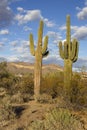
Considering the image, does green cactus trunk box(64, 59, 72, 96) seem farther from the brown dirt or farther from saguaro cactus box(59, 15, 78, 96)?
the brown dirt

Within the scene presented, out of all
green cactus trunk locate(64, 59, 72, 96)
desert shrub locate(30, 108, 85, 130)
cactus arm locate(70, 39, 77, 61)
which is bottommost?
desert shrub locate(30, 108, 85, 130)

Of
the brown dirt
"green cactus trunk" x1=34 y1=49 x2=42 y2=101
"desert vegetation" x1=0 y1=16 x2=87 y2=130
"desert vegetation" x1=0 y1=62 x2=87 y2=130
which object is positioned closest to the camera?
"desert vegetation" x1=0 y1=62 x2=87 y2=130

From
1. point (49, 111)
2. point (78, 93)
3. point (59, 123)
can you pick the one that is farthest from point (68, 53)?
point (59, 123)

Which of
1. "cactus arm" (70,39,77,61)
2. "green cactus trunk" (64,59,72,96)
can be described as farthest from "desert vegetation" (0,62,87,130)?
"cactus arm" (70,39,77,61)

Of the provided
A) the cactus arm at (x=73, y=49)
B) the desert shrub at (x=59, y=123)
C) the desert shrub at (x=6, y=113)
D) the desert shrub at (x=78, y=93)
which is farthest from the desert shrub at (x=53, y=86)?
the desert shrub at (x=59, y=123)

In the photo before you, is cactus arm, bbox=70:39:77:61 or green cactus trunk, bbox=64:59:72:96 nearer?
green cactus trunk, bbox=64:59:72:96

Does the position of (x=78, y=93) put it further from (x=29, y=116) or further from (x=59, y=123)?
(x=59, y=123)

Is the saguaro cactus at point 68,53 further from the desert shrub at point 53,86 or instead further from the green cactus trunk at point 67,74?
the desert shrub at point 53,86

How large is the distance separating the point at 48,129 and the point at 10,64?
103 metres

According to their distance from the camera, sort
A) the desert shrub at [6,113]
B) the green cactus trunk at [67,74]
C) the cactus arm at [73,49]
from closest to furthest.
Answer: the desert shrub at [6,113], the green cactus trunk at [67,74], the cactus arm at [73,49]

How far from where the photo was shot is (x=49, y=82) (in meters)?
26.0

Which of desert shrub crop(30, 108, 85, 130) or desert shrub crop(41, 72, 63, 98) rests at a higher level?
desert shrub crop(41, 72, 63, 98)

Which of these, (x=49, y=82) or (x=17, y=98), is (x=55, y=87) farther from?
(x=17, y=98)

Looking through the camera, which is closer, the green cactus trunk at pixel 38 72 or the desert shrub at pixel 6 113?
the desert shrub at pixel 6 113
